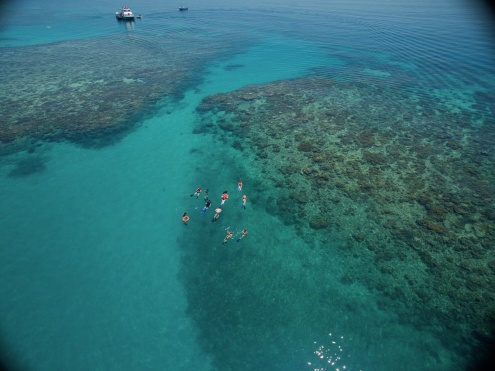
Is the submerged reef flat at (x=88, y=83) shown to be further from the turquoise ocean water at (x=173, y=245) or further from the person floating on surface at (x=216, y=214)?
the person floating on surface at (x=216, y=214)

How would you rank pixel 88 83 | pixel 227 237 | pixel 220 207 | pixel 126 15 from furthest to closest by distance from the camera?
pixel 126 15
pixel 88 83
pixel 220 207
pixel 227 237

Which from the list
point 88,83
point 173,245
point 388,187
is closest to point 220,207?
point 173,245

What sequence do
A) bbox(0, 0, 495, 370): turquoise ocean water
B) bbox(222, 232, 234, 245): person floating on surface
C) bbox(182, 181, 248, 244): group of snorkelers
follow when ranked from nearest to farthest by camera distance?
1. bbox(0, 0, 495, 370): turquoise ocean water
2. bbox(222, 232, 234, 245): person floating on surface
3. bbox(182, 181, 248, 244): group of snorkelers

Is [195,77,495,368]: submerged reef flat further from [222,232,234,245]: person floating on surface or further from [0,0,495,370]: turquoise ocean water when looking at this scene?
[222,232,234,245]: person floating on surface

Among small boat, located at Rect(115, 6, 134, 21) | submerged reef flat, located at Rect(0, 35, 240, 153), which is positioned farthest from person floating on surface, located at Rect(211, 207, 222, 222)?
small boat, located at Rect(115, 6, 134, 21)

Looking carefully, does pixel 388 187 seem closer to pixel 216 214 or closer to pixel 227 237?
pixel 227 237

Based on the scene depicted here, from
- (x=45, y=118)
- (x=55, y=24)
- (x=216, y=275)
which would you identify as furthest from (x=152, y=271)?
(x=55, y=24)

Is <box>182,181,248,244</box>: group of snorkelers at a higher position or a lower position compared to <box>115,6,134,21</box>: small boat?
lower
